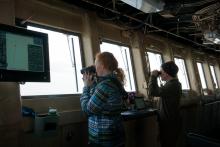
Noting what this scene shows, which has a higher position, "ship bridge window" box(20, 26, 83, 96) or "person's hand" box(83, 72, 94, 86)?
"ship bridge window" box(20, 26, 83, 96)

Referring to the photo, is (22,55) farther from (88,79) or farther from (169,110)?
(169,110)

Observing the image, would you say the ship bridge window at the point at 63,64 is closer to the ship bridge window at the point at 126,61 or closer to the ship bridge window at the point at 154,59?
the ship bridge window at the point at 126,61

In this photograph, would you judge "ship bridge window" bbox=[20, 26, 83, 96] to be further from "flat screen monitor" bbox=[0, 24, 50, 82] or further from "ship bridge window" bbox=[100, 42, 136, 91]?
"ship bridge window" bbox=[100, 42, 136, 91]

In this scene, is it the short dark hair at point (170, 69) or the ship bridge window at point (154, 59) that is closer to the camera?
the short dark hair at point (170, 69)

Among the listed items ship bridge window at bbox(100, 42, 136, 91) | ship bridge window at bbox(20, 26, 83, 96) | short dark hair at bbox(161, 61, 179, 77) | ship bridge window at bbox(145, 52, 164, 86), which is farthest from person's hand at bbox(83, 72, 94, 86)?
ship bridge window at bbox(145, 52, 164, 86)

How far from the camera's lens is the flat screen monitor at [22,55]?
1.84 metres

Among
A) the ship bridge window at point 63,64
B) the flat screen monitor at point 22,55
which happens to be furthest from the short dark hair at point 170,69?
the flat screen monitor at point 22,55

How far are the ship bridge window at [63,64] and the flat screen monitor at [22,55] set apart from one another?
0.69 m

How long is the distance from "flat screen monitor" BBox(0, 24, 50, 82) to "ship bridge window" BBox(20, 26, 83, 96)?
0.69 m

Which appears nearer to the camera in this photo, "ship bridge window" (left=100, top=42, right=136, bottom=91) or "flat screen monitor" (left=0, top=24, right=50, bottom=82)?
"flat screen monitor" (left=0, top=24, right=50, bottom=82)

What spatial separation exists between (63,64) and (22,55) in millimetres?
1199

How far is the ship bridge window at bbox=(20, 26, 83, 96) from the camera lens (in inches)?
116

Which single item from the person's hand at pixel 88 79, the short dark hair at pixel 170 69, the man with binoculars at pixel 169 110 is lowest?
the man with binoculars at pixel 169 110

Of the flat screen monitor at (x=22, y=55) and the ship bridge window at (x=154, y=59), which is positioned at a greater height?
the ship bridge window at (x=154, y=59)
